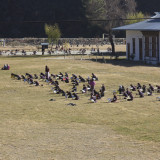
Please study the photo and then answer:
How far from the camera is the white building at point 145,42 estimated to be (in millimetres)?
44719

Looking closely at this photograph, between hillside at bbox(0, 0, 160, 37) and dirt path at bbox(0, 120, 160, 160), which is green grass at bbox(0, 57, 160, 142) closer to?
dirt path at bbox(0, 120, 160, 160)

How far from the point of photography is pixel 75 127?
59.2 ft

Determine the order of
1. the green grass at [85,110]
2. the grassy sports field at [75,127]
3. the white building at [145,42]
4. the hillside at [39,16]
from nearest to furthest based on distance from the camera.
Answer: the grassy sports field at [75,127] < the green grass at [85,110] < the white building at [145,42] < the hillside at [39,16]

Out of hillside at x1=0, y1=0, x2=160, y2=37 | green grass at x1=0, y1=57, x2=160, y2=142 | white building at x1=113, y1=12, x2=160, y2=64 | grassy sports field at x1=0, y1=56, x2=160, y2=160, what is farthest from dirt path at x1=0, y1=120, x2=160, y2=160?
hillside at x1=0, y1=0, x2=160, y2=37

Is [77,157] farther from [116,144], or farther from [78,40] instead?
[78,40]

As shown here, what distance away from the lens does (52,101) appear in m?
24.3

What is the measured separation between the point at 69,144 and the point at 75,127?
2.50m

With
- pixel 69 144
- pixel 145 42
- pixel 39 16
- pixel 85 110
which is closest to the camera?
pixel 69 144

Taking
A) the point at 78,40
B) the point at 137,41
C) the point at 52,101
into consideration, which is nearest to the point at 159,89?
the point at 52,101

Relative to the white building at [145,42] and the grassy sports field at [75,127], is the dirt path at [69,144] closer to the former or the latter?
the grassy sports field at [75,127]

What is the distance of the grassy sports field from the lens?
1460 cm

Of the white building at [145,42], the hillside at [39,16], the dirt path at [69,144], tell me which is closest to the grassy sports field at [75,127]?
the dirt path at [69,144]

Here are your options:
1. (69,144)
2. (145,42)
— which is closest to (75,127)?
(69,144)

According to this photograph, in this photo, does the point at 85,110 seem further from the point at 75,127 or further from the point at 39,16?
the point at 39,16
